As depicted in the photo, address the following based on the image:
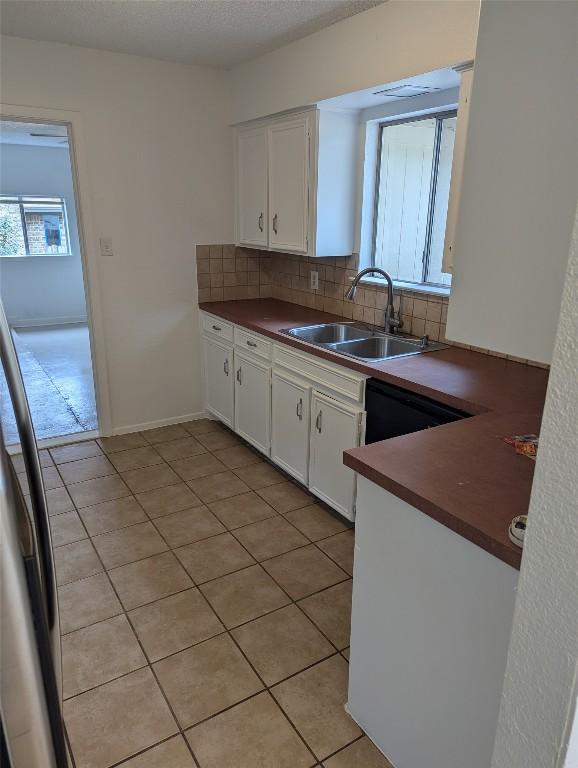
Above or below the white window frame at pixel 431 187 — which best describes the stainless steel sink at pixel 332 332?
below

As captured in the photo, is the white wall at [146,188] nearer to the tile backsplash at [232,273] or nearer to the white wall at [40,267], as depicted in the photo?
the tile backsplash at [232,273]

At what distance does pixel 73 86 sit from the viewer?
3.19m

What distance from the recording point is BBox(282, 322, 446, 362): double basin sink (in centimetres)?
273

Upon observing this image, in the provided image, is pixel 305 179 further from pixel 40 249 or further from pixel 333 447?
pixel 40 249

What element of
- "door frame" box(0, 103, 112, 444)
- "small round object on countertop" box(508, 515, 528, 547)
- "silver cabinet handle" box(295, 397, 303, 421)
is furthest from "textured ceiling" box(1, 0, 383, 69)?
"small round object on countertop" box(508, 515, 528, 547)

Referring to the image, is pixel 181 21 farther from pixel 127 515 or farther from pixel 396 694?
pixel 396 694

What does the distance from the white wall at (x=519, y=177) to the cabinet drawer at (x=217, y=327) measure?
2.66m

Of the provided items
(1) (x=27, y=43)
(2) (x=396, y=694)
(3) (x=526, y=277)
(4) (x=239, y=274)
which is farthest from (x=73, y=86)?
(2) (x=396, y=694)

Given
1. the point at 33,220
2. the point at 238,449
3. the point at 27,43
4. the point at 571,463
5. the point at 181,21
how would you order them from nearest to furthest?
1. the point at 571,463
2. the point at 181,21
3. the point at 27,43
4. the point at 238,449
5. the point at 33,220

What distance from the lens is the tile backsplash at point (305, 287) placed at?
287 cm

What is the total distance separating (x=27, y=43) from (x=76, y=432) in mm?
2382

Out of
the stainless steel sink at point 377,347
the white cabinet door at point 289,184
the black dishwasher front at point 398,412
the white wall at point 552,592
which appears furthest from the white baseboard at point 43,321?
the white wall at point 552,592

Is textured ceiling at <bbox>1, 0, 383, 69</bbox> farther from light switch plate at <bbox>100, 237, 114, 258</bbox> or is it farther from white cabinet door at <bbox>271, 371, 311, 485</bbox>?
white cabinet door at <bbox>271, 371, 311, 485</bbox>

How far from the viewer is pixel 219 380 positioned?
3799 mm
